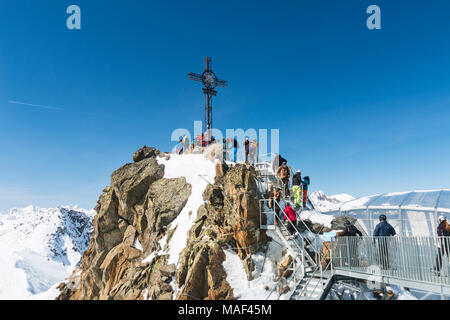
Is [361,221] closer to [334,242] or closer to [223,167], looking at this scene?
[334,242]

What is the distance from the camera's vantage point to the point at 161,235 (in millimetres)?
19766

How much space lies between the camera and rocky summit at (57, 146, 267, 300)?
14.8m

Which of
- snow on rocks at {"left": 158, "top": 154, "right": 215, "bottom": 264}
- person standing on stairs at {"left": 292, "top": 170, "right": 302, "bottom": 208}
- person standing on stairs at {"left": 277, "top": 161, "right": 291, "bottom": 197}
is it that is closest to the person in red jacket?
person standing on stairs at {"left": 292, "top": 170, "right": 302, "bottom": 208}

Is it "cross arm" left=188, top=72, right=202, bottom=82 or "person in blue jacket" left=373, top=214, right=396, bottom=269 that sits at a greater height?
"cross arm" left=188, top=72, right=202, bottom=82

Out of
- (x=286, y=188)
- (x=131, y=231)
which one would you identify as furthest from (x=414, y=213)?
(x=131, y=231)

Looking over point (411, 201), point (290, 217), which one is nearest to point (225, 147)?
point (290, 217)

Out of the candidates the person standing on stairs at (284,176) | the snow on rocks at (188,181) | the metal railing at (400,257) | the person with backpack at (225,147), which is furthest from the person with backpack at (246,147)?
the metal railing at (400,257)

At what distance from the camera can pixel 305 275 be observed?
1280cm

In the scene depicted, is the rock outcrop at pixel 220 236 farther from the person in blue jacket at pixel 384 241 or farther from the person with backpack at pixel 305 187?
the person in blue jacket at pixel 384 241

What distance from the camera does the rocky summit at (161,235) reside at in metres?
14.8

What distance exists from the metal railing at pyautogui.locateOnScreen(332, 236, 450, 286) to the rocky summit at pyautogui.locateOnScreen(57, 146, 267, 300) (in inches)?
201

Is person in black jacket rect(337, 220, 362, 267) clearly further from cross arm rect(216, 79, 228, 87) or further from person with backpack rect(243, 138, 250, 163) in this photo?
cross arm rect(216, 79, 228, 87)

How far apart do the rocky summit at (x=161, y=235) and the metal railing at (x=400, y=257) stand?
5.11m
